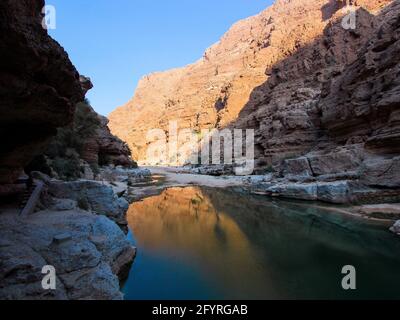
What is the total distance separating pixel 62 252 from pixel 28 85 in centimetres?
304

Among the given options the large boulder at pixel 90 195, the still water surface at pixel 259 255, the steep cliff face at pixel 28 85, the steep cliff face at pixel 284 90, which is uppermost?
the steep cliff face at pixel 284 90

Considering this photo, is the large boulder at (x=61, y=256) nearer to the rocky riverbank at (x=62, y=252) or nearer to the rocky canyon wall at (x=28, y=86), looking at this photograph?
the rocky riverbank at (x=62, y=252)

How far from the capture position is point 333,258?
8.94 m

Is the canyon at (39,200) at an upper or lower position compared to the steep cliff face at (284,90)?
lower

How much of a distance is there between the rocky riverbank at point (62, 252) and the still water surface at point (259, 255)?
124cm

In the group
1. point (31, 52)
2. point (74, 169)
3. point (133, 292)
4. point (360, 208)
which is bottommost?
point (133, 292)

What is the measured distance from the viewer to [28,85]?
15.1 ft

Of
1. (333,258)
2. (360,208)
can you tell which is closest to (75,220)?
(333,258)

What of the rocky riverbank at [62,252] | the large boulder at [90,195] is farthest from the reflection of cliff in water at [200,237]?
the rocky riverbank at [62,252]

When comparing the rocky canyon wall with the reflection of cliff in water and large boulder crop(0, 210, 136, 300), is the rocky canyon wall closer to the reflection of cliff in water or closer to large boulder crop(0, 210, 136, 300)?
large boulder crop(0, 210, 136, 300)

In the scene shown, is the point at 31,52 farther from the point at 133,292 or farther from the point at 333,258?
the point at 333,258

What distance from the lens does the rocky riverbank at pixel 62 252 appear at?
15.0 ft

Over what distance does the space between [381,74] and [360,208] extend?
9886 millimetres

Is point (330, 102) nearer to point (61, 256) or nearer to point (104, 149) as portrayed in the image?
point (104, 149)
